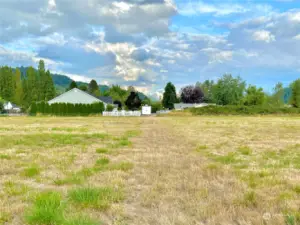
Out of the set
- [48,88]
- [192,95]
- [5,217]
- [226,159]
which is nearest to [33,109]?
[48,88]

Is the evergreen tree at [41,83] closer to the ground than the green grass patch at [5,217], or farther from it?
farther from it

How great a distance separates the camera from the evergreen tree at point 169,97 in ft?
299

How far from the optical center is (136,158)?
25.0 feet

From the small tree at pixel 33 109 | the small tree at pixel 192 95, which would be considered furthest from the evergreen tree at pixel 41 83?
the small tree at pixel 192 95

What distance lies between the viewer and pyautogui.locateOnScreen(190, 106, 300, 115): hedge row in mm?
54787

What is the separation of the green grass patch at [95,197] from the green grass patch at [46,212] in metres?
0.28

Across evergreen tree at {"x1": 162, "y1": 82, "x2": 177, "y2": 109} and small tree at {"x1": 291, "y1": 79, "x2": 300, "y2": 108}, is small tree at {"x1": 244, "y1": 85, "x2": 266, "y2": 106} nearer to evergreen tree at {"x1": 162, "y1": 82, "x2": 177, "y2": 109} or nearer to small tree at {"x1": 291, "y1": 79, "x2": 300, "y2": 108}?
small tree at {"x1": 291, "y1": 79, "x2": 300, "y2": 108}

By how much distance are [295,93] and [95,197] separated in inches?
3409

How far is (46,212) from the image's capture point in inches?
125

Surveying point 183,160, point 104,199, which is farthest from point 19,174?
point 183,160

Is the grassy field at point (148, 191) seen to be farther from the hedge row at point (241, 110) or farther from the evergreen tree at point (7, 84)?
the evergreen tree at point (7, 84)

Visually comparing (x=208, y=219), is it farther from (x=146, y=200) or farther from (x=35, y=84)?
(x=35, y=84)

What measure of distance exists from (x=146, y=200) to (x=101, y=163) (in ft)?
10.1

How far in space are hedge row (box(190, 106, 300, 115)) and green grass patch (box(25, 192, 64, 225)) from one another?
5287cm
